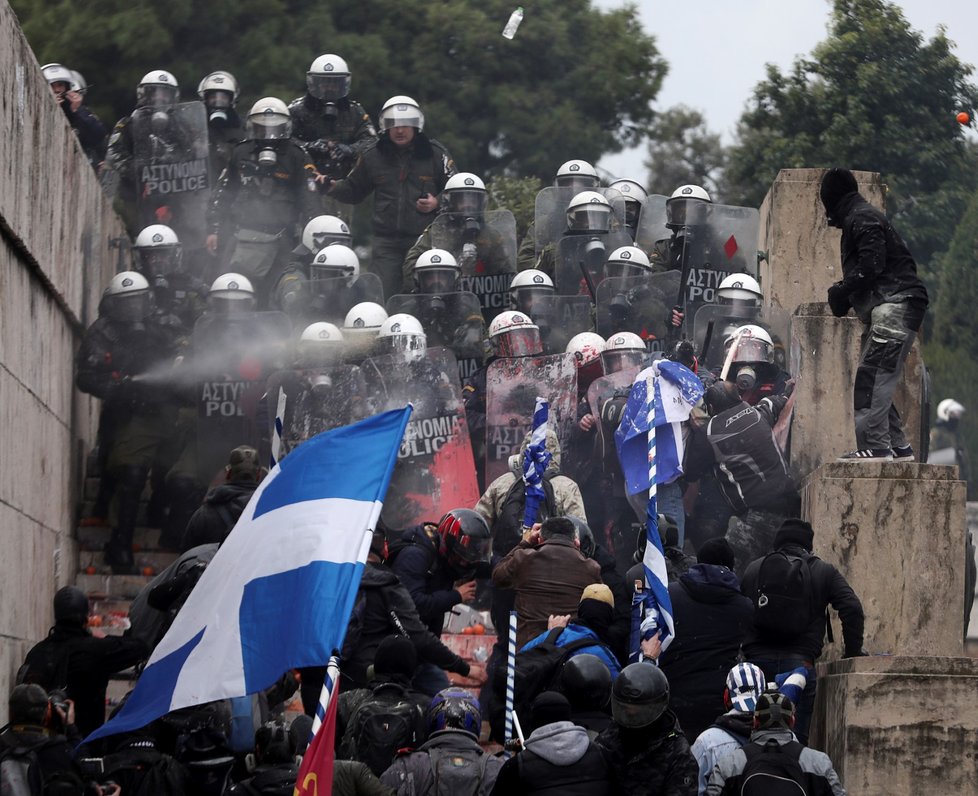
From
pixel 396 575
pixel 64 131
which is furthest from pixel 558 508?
pixel 64 131

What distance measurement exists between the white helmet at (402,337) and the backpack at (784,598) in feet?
19.2

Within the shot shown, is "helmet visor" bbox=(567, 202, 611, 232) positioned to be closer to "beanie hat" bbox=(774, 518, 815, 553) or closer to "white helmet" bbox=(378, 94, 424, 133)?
"white helmet" bbox=(378, 94, 424, 133)

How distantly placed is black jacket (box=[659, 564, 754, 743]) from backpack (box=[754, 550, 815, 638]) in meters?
0.15

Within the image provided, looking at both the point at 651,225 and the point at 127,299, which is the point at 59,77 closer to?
the point at 127,299

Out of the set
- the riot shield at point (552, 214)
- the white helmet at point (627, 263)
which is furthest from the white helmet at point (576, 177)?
the white helmet at point (627, 263)

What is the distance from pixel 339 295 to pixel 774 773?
9606 mm

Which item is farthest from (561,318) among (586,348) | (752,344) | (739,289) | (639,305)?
(752,344)

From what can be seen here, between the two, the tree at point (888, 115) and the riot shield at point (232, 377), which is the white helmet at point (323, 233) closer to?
the riot shield at point (232, 377)

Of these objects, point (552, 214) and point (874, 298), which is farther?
point (552, 214)

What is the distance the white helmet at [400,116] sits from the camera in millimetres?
19406

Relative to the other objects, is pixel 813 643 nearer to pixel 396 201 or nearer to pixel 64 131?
pixel 64 131

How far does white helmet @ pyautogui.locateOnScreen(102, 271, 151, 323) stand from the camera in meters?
15.8

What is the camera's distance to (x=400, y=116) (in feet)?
63.8

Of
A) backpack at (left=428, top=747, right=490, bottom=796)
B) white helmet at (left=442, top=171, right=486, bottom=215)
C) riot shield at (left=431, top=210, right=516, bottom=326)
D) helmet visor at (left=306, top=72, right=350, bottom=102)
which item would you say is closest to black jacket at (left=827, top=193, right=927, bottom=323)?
backpack at (left=428, top=747, right=490, bottom=796)
